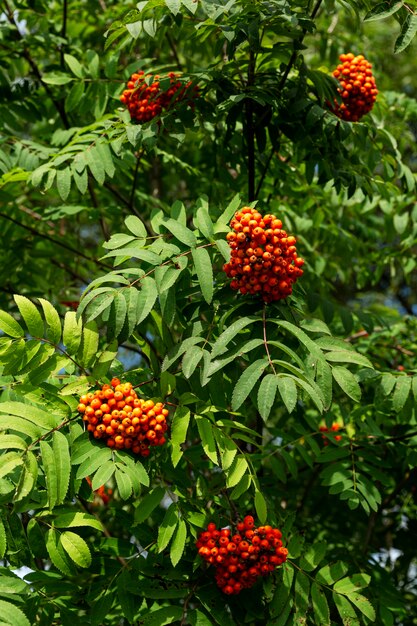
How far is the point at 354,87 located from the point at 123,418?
6.42 ft

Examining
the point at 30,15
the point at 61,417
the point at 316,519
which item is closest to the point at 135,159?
the point at 30,15

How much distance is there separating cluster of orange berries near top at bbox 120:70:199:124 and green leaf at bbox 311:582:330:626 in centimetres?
197

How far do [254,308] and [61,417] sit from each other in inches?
29.0

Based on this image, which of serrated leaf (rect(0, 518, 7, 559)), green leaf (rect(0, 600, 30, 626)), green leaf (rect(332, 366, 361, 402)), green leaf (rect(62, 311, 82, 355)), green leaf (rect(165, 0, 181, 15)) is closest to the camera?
green leaf (rect(0, 600, 30, 626))

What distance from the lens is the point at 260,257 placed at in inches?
89.7

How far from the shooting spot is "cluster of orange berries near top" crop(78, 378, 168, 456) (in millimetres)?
2180

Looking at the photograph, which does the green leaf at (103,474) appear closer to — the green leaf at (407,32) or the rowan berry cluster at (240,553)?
the rowan berry cluster at (240,553)

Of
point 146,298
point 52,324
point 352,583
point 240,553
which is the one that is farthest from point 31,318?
point 352,583

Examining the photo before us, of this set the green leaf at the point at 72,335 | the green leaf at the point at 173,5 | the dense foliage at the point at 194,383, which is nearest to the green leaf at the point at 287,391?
the dense foliage at the point at 194,383

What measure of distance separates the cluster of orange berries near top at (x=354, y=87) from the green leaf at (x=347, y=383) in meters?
1.46

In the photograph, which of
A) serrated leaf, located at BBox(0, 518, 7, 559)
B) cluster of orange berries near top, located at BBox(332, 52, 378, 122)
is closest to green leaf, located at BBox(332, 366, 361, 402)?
serrated leaf, located at BBox(0, 518, 7, 559)

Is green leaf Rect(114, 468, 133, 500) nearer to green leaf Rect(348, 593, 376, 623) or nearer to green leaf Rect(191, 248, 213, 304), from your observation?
green leaf Rect(191, 248, 213, 304)

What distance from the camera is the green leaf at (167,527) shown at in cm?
225

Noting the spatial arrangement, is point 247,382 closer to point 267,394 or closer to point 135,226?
point 267,394
